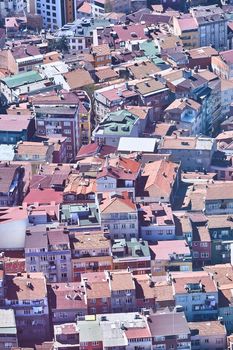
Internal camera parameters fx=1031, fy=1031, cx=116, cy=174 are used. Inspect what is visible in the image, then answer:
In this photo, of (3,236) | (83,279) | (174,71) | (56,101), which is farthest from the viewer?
(174,71)

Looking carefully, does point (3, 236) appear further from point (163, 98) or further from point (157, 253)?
point (163, 98)

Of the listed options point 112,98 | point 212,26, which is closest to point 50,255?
point 112,98

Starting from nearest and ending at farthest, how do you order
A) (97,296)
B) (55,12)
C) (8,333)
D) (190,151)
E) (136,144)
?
(8,333), (97,296), (190,151), (136,144), (55,12)

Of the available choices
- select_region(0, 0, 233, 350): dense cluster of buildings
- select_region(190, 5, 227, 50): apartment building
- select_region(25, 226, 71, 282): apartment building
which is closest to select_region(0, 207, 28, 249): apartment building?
select_region(0, 0, 233, 350): dense cluster of buildings

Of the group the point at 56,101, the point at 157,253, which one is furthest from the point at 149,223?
the point at 56,101

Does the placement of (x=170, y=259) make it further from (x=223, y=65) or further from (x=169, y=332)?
(x=223, y=65)

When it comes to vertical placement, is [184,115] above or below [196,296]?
above

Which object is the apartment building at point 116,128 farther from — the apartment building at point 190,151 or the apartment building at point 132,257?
the apartment building at point 132,257
